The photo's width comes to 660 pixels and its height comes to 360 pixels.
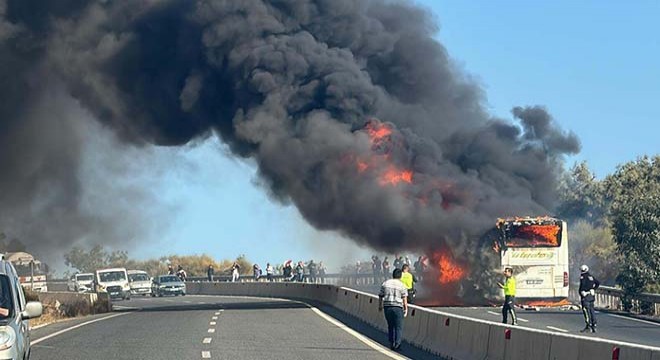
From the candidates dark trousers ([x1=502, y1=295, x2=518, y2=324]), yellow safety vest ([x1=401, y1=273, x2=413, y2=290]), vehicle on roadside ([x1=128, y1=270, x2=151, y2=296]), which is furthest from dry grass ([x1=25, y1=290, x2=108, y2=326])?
vehicle on roadside ([x1=128, y1=270, x2=151, y2=296])

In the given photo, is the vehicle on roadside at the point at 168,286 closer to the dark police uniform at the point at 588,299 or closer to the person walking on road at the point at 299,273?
the person walking on road at the point at 299,273

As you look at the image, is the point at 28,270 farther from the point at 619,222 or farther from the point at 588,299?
the point at 588,299

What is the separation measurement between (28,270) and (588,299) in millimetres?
41362

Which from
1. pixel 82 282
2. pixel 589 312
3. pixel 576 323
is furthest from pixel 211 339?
pixel 82 282

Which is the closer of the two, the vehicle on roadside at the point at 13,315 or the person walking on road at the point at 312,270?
the vehicle on roadside at the point at 13,315

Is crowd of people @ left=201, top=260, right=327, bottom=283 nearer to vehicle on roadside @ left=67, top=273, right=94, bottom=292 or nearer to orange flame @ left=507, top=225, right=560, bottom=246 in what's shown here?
vehicle on roadside @ left=67, top=273, right=94, bottom=292

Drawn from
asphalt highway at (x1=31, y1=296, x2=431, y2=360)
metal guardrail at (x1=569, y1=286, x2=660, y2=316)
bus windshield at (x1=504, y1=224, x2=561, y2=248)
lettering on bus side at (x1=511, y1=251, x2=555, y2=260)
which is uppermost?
bus windshield at (x1=504, y1=224, x2=561, y2=248)

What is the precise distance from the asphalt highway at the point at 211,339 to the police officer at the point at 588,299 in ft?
19.7

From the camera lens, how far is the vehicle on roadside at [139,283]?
74062mm

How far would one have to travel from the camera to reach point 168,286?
239 ft

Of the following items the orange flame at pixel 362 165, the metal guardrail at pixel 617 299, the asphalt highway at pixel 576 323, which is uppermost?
the orange flame at pixel 362 165

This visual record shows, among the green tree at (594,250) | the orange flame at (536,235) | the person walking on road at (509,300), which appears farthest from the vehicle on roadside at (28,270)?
the green tree at (594,250)

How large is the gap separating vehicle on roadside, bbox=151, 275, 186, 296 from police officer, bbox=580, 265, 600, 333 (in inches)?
1704

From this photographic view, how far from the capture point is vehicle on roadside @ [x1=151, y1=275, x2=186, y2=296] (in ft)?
239
